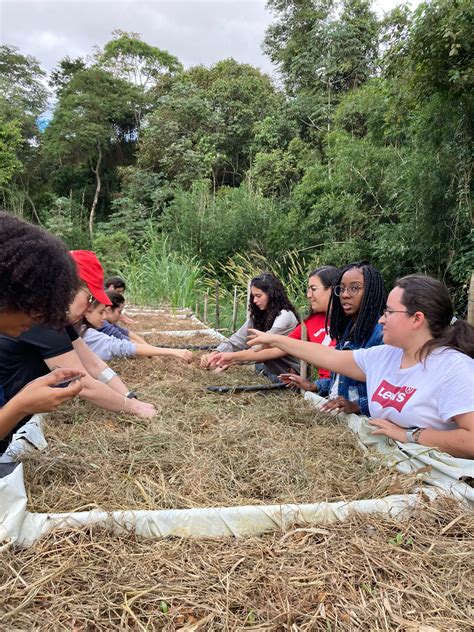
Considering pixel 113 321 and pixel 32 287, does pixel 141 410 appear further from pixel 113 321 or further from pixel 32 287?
pixel 113 321

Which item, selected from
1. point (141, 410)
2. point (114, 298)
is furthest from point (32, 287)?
point (114, 298)

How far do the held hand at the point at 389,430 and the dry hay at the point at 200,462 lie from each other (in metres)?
0.10

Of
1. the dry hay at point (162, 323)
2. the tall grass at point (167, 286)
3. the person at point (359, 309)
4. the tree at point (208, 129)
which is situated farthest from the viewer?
the tree at point (208, 129)

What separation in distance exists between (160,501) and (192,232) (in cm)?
1107

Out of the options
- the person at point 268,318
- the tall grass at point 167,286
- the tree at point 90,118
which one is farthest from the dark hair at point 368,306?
the tree at point 90,118

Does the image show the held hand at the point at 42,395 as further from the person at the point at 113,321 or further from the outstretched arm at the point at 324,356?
the person at the point at 113,321

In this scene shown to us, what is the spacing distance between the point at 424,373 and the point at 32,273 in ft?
4.23

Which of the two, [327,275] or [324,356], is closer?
[324,356]

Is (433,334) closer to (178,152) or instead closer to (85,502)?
(85,502)

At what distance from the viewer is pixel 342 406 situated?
7.01ft

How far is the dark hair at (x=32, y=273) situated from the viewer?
45.5 inches

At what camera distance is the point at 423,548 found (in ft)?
4.01

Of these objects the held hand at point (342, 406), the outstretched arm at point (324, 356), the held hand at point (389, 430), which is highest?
the outstretched arm at point (324, 356)

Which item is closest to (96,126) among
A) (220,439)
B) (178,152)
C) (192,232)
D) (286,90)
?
(178,152)
